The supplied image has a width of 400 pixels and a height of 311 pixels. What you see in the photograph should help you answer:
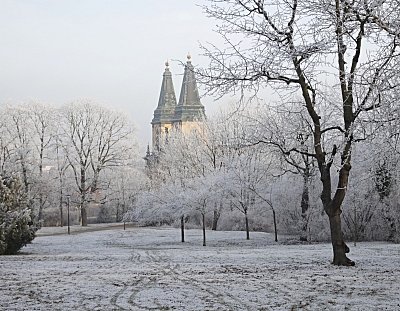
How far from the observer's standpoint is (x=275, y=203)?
3688 centimetres

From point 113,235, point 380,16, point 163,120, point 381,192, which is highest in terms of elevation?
point 163,120

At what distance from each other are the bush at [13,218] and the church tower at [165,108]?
57552 mm

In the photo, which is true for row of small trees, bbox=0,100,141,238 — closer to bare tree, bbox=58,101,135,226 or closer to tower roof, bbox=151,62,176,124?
bare tree, bbox=58,101,135,226

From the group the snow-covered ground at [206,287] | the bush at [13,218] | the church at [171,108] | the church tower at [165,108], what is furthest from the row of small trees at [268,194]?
the church tower at [165,108]

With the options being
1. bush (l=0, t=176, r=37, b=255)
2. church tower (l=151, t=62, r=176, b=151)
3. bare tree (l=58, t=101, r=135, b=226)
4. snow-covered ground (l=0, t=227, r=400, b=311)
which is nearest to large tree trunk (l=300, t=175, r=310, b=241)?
bush (l=0, t=176, r=37, b=255)

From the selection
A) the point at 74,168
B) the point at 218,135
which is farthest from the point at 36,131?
the point at 218,135

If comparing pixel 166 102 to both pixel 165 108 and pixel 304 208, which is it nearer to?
pixel 165 108

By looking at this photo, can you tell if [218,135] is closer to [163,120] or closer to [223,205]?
[223,205]

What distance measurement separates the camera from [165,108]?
86.6 m

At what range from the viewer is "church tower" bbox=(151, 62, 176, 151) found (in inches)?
3351

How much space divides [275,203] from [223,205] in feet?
21.5

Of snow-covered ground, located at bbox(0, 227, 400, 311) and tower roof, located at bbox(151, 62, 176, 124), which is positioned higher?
tower roof, located at bbox(151, 62, 176, 124)

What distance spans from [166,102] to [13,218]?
212ft

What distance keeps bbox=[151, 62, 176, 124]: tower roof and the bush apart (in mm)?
58230
